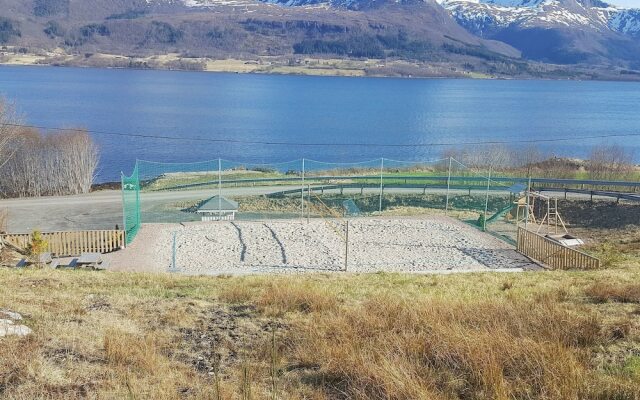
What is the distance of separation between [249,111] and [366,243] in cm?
8180

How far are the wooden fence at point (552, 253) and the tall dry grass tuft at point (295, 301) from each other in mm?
10648

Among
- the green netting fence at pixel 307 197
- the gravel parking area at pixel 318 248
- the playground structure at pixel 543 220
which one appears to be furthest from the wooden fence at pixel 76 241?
the playground structure at pixel 543 220

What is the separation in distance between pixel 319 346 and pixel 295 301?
2839 mm

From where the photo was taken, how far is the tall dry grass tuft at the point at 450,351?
18.6ft

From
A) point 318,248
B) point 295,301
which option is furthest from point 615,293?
point 318,248

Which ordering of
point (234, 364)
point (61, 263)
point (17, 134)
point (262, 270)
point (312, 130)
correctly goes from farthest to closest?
point (312, 130)
point (17, 134)
point (61, 263)
point (262, 270)
point (234, 364)

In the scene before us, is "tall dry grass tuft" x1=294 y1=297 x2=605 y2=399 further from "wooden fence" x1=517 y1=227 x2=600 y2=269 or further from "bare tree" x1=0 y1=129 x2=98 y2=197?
"bare tree" x1=0 y1=129 x2=98 y2=197

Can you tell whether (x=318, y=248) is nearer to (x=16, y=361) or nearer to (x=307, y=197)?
(x=307, y=197)

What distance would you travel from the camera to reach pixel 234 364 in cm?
702

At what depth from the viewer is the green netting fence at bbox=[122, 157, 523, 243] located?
27703 millimetres

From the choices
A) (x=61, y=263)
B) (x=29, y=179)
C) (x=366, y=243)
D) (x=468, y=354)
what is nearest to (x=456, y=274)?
(x=366, y=243)

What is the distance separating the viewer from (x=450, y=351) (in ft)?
21.5

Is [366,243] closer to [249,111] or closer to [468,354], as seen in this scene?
[468,354]

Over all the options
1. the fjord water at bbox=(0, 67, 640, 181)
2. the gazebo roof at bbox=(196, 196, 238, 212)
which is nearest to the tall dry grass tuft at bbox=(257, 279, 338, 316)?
the gazebo roof at bbox=(196, 196, 238, 212)
